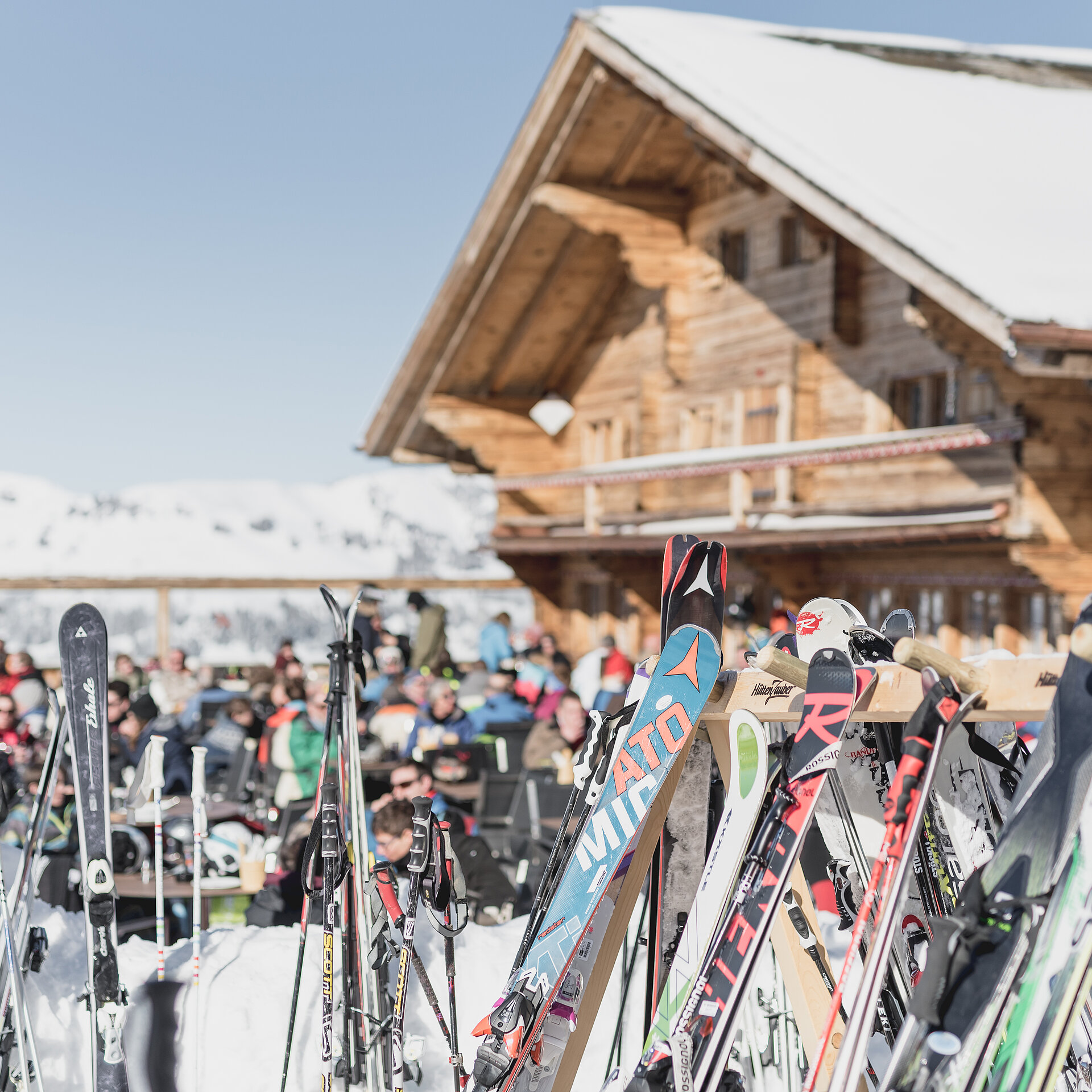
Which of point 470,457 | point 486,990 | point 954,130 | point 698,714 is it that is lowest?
point 486,990

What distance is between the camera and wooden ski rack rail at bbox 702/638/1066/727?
→ 2154 millimetres

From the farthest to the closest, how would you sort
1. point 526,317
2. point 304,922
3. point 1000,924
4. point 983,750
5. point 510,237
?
point 526,317
point 510,237
point 304,922
point 983,750
point 1000,924

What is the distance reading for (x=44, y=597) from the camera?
608 inches

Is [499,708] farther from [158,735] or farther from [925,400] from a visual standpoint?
[925,400]

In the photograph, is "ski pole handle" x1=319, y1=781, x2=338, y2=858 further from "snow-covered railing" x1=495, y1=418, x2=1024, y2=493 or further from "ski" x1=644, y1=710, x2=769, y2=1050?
"snow-covered railing" x1=495, y1=418, x2=1024, y2=493

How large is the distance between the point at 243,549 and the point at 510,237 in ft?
41.0

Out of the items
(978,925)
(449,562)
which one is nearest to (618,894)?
(978,925)

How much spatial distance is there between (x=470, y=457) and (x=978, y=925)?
14.7 m

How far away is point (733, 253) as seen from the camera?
12719 mm

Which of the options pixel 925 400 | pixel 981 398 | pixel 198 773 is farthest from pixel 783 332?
pixel 198 773

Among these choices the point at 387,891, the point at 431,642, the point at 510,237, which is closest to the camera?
the point at 387,891

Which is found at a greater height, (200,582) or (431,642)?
(200,582)

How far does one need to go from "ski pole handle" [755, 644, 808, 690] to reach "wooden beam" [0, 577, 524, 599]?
1001 centimetres

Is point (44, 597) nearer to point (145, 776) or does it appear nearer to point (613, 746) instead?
point (145, 776)
